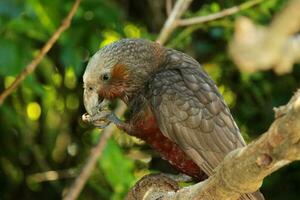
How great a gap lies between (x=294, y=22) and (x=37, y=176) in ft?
13.7

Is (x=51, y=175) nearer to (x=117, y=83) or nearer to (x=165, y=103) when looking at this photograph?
(x=117, y=83)

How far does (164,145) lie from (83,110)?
1987 mm

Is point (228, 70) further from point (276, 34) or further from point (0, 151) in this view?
point (276, 34)

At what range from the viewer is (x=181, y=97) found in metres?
2.69

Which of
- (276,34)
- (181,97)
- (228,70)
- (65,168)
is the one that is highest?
(276,34)

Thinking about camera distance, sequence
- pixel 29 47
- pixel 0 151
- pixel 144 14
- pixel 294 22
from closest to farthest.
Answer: pixel 294 22, pixel 29 47, pixel 0 151, pixel 144 14

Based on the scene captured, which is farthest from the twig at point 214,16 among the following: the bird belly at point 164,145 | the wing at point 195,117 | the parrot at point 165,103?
the bird belly at point 164,145

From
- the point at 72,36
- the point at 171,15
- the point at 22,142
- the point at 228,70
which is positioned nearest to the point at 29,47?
the point at 72,36

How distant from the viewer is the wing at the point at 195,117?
2570mm

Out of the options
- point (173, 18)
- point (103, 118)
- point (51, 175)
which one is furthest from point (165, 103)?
point (51, 175)

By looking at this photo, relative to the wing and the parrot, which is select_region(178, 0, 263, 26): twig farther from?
the wing

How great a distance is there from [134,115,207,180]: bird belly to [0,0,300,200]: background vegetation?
3.78 ft

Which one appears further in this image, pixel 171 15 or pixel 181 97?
pixel 171 15

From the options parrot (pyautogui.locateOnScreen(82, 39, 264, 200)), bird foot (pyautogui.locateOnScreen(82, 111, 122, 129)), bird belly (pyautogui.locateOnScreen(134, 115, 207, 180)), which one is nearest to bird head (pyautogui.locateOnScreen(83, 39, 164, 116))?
parrot (pyautogui.locateOnScreen(82, 39, 264, 200))
